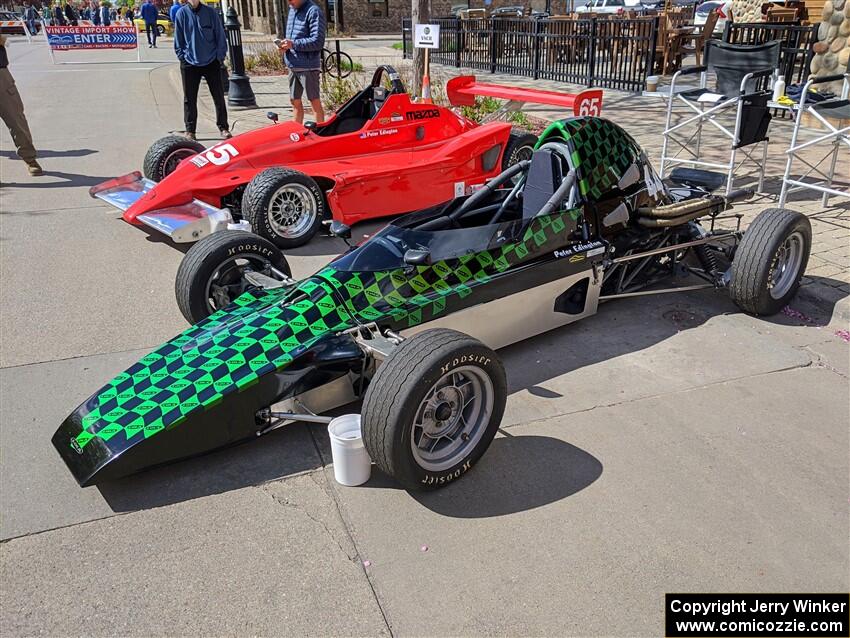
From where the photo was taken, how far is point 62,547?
3066 mm

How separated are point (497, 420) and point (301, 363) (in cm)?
102

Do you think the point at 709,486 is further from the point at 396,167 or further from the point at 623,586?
the point at 396,167

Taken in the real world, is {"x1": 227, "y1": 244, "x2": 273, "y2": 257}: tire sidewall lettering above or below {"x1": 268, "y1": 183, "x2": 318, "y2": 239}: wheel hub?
above

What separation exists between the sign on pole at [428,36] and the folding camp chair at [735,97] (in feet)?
12.2

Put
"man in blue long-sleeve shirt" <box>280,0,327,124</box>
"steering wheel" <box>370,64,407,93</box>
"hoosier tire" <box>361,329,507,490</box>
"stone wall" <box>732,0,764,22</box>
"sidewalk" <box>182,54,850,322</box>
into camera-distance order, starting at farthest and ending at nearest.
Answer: "stone wall" <box>732,0,764,22</box>, "man in blue long-sleeve shirt" <box>280,0,327,124</box>, "steering wheel" <box>370,64,407,93</box>, "sidewalk" <box>182,54,850,322</box>, "hoosier tire" <box>361,329,507,490</box>

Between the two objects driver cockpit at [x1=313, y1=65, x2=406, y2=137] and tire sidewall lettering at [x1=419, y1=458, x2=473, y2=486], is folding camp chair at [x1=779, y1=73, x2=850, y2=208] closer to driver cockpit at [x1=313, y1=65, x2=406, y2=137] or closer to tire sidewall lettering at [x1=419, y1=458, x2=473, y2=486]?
driver cockpit at [x1=313, y1=65, x2=406, y2=137]

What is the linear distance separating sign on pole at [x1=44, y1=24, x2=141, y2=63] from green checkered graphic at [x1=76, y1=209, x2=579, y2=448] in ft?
84.2

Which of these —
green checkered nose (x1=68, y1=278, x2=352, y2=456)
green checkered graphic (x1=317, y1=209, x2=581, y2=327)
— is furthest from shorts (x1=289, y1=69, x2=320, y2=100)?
green checkered nose (x1=68, y1=278, x2=352, y2=456)

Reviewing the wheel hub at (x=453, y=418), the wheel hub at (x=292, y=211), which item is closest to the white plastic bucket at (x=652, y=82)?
the wheel hub at (x=292, y=211)

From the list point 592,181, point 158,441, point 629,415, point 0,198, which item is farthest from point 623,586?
point 0,198

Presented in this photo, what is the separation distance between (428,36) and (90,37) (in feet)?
73.1

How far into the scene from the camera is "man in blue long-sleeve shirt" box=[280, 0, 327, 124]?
379 inches

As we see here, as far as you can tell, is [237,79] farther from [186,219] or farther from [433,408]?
[433,408]

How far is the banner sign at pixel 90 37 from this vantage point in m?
26.5
